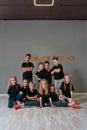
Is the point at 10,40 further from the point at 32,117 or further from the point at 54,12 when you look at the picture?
the point at 32,117

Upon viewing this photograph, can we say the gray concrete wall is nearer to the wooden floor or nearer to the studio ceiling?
the studio ceiling

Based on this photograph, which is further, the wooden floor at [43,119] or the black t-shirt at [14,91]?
the black t-shirt at [14,91]

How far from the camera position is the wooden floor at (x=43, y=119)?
3578mm

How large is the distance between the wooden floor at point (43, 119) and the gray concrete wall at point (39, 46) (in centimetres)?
196

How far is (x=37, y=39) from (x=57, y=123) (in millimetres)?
3792

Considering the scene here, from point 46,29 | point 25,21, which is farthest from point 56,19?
point 25,21

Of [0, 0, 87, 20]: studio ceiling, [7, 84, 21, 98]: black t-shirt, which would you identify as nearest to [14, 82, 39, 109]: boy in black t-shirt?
[7, 84, 21, 98]: black t-shirt

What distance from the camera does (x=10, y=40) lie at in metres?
7.14

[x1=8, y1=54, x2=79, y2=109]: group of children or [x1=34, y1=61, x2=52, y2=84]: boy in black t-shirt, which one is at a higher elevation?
[x1=34, y1=61, x2=52, y2=84]: boy in black t-shirt

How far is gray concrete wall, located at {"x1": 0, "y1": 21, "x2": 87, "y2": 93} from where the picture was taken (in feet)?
23.3

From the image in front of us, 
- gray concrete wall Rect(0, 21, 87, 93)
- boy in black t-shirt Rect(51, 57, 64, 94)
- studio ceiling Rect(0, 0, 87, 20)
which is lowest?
boy in black t-shirt Rect(51, 57, 64, 94)

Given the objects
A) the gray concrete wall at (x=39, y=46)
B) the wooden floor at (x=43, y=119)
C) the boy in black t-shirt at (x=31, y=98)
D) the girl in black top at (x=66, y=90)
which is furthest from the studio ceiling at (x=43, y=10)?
the wooden floor at (x=43, y=119)

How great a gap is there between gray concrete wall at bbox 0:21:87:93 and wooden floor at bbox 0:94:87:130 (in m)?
1.96

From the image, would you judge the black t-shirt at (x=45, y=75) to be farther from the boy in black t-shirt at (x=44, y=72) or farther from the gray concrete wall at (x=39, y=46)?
the gray concrete wall at (x=39, y=46)
